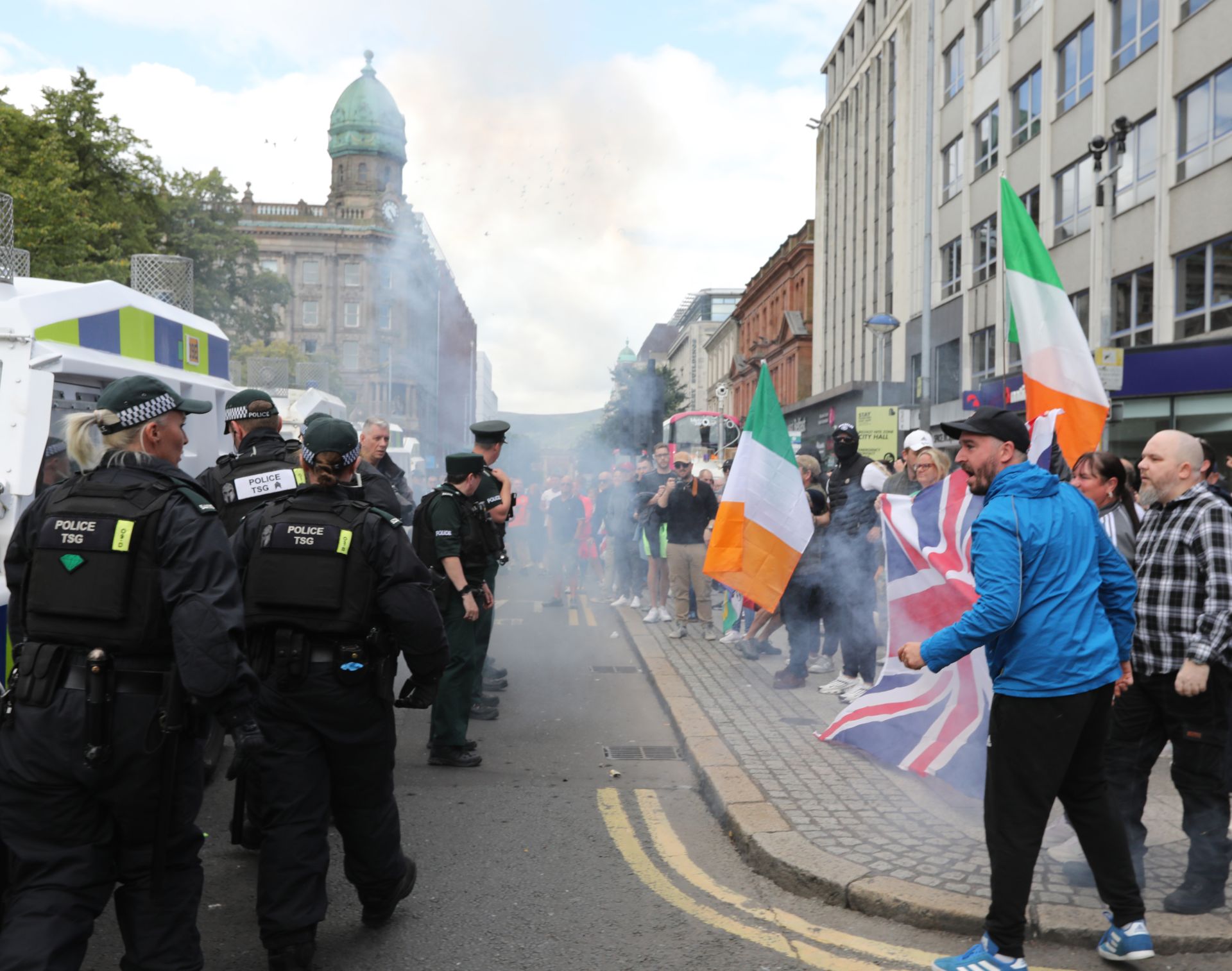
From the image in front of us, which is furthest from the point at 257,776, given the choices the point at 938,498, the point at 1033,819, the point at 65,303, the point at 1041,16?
the point at 1041,16

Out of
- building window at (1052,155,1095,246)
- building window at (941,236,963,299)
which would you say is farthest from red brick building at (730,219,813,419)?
building window at (1052,155,1095,246)

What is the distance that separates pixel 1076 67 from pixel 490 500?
2246cm

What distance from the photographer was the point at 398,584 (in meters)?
3.93

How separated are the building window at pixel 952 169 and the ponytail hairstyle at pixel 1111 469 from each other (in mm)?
28774

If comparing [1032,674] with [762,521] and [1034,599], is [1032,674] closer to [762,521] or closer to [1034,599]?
[1034,599]

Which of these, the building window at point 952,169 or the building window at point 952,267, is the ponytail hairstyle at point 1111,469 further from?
the building window at point 952,169

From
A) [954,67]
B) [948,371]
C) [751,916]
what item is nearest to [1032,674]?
[751,916]

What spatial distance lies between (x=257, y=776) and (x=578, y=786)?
2650 millimetres

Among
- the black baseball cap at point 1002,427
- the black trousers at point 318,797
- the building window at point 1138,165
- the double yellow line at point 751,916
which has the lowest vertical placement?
the double yellow line at point 751,916

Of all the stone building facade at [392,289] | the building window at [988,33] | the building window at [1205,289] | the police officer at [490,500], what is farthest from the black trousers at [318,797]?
the building window at [988,33]

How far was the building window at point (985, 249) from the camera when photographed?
29.4 metres

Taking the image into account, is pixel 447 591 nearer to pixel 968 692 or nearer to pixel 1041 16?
pixel 968 692

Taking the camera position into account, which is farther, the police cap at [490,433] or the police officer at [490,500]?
the police cap at [490,433]

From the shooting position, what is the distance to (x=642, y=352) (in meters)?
160
